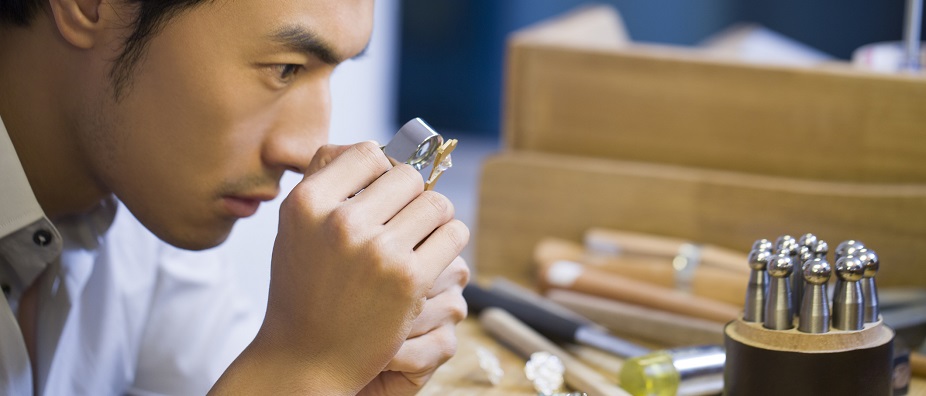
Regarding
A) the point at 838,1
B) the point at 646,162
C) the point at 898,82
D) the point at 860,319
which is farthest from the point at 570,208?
the point at 838,1

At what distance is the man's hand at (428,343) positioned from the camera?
2.34ft

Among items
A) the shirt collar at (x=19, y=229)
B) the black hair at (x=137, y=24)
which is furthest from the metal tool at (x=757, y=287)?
the shirt collar at (x=19, y=229)

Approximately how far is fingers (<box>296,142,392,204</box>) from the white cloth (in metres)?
0.25

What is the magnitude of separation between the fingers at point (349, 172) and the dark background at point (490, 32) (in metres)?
2.28

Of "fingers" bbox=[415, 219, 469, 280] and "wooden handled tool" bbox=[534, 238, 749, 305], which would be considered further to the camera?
"wooden handled tool" bbox=[534, 238, 749, 305]

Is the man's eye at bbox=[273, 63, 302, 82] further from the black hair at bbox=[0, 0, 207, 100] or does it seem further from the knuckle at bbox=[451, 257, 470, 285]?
the knuckle at bbox=[451, 257, 470, 285]

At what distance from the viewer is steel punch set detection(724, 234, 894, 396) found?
0.63 meters

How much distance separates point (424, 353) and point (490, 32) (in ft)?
8.51

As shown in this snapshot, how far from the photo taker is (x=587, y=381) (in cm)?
75

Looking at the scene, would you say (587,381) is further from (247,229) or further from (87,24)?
(247,229)

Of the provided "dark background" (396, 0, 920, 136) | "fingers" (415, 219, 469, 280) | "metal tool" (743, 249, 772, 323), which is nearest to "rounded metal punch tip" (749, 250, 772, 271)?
"metal tool" (743, 249, 772, 323)

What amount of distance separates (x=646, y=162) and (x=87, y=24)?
22.0 inches

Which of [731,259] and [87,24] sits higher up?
[87,24]

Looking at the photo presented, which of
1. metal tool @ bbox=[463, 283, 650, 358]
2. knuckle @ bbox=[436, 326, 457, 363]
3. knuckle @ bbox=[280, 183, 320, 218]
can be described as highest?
knuckle @ bbox=[280, 183, 320, 218]
